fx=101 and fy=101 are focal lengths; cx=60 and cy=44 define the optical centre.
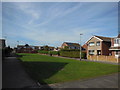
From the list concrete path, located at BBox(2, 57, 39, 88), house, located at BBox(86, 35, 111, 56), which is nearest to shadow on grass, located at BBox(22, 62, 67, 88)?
concrete path, located at BBox(2, 57, 39, 88)

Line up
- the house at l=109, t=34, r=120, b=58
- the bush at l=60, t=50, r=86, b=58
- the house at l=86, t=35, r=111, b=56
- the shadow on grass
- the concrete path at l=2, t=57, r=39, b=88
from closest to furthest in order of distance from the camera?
the concrete path at l=2, t=57, r=39, b=88, the shadow on grass, the house at l=109, t=34, r=120, b=58, the house at l=86, t=35, r=111, b=56, the bush at l=60, t=50, r=86, b=58

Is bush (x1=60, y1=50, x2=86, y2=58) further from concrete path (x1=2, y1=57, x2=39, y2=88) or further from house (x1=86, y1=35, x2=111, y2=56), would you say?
concrete path (x1=2, y1=57, x2=39, y2=88)

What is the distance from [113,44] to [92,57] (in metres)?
6.17

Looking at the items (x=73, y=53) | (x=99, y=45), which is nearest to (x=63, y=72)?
(x=99, y=45)

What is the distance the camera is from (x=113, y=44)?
25.8m

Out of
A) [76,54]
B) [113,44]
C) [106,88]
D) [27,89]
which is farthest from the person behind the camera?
[76,54]

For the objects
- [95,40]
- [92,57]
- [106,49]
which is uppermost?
[95,40]

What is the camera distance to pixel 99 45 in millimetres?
30078

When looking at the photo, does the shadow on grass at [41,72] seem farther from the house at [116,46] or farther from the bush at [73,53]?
the bush at [73,53]

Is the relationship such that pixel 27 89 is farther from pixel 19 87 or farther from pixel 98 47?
pixel 98 47

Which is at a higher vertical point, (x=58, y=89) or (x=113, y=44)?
(x=113, y=44)

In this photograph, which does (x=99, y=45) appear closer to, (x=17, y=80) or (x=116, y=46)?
(x=116, y=46)

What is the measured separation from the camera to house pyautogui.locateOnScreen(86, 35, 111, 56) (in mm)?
29266

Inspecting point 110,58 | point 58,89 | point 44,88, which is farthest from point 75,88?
point 110,58
